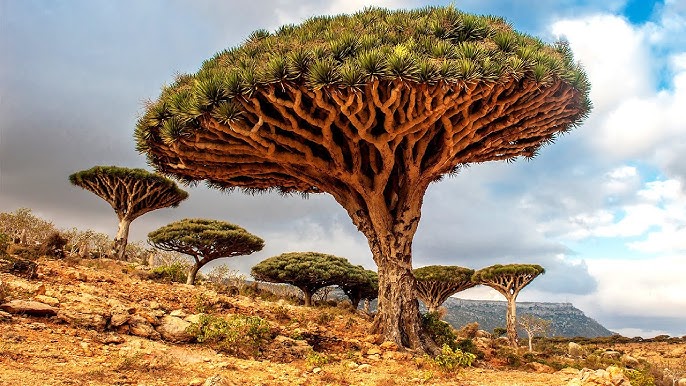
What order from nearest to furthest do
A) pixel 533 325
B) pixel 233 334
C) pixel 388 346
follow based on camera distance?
pixel 233 334 < pixel 388 346 < pixel 533 325

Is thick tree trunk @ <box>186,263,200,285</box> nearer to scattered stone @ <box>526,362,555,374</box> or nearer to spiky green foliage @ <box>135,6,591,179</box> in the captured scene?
spiky green foliage @ <box>135,6,591,179</box>

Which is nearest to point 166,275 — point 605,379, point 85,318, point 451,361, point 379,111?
point 85,318

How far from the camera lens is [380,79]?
8445mm

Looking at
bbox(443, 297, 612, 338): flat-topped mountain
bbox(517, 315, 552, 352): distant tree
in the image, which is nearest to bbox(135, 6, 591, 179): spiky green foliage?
bbox(517, 315, 552, 352): distant tree

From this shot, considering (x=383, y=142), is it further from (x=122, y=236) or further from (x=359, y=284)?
(x=359, y=284)

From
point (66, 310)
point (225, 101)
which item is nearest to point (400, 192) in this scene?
point (225, 101)

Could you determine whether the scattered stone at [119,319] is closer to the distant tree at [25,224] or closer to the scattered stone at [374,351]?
the scattered stone at [374,351]

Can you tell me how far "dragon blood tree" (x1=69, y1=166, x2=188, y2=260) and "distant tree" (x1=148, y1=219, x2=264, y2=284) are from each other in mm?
1681

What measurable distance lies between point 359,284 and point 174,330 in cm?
2457

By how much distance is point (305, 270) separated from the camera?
97.2 feet

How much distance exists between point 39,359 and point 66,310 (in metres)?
2.33

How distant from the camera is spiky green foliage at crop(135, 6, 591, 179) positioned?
8.36m

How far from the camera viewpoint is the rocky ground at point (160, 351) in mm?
5773

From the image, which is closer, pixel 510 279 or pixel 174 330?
pixel 174 330
